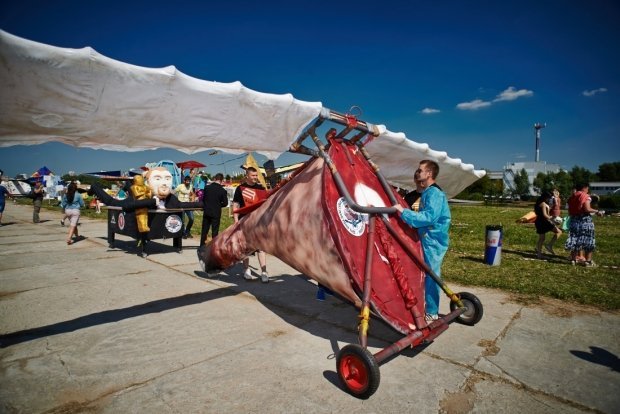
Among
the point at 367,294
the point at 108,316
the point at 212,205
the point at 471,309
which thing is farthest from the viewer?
the point at 212,205

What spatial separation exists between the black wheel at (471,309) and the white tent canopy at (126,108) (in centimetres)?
250

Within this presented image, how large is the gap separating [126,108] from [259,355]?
9.08 ft

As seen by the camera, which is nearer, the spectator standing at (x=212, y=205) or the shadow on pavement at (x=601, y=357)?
the shadow on pavement at (x=601, y=357)

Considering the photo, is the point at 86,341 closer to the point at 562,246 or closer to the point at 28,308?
the point at 28,308

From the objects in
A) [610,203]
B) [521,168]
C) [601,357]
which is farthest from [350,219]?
[521,168]

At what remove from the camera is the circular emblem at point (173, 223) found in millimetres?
8922

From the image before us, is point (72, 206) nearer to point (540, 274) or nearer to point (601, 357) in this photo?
point (601, 357)

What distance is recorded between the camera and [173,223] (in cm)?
900

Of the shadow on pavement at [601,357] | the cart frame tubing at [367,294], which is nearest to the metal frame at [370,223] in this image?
the cart frame tubing at [367,294]

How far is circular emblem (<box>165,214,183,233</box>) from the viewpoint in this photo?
892cm

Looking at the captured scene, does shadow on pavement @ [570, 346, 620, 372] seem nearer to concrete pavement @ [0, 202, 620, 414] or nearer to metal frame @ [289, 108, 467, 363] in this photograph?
concrete pavement @ [0, 202, 620, 414]

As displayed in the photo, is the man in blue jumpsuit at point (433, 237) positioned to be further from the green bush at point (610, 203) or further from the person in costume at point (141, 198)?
the green bush at point (610, 203)

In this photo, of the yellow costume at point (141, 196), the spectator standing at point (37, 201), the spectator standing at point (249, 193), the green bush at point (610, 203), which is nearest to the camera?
the spectator standing at point (249, 193)

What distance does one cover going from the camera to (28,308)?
485 cm
